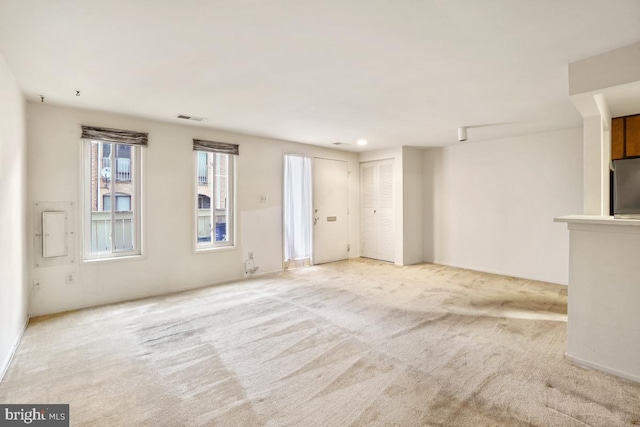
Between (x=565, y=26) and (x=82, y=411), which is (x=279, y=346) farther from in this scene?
(x=565, y=26)

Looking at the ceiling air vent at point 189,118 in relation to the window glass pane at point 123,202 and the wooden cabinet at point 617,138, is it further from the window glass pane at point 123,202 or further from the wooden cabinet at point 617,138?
the wooden cabinet at point 617,138

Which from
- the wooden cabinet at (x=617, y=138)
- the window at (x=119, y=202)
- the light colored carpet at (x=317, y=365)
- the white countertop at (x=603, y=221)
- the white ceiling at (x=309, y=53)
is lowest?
the light colored carpet at (x=317, y=365)

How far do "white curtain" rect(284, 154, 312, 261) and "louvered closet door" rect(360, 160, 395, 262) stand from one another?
4.82 ft

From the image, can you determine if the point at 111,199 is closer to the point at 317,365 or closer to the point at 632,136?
the point at 317,365

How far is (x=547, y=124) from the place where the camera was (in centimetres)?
424

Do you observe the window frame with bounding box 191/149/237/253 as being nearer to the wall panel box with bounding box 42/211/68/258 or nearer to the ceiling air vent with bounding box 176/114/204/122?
the ceiling air vent with bounding box 176/114/204/122

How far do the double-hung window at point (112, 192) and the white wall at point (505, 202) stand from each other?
16.8ft

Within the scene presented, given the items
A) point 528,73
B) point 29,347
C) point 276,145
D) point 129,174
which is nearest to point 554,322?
point 528,73

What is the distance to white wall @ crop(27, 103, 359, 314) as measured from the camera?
3400mm

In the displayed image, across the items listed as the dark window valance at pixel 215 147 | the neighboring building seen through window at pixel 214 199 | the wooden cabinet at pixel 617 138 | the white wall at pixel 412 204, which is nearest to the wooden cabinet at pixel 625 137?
the wooden cabinet at pixel 617 138

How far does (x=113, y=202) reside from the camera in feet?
12.6

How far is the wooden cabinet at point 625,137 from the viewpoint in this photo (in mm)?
3411

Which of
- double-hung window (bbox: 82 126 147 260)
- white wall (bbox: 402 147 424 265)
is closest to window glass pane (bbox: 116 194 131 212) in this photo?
double-hung window (bbox: 82 126 147 260)

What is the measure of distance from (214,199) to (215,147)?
78cm
